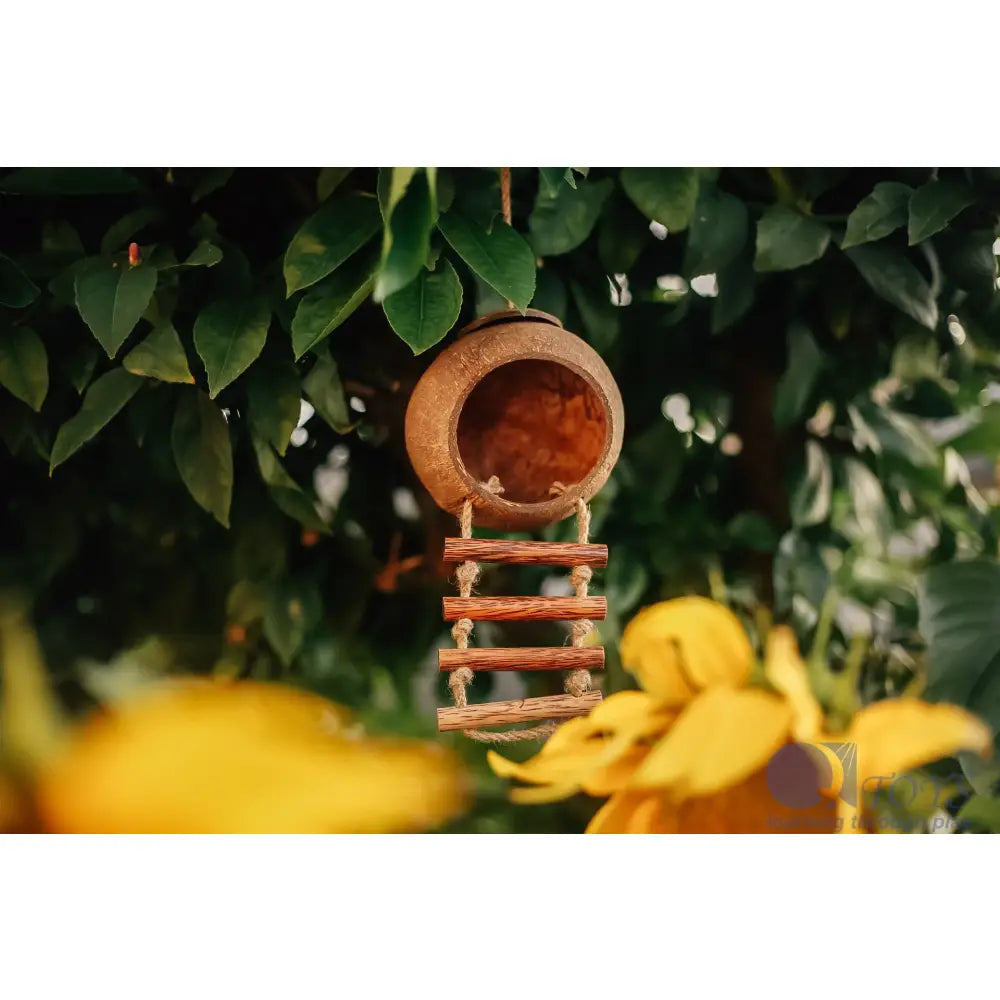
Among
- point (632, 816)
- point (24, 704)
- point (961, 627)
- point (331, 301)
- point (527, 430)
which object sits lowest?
point (632, 816)

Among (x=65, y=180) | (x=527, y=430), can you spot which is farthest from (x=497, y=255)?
(x=65, y=180)

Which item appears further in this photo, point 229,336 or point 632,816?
point 632,816

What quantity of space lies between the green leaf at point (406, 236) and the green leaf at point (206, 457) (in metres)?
0.40

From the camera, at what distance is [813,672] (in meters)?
1.22

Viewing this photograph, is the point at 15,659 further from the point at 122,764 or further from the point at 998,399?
the point at 998,399

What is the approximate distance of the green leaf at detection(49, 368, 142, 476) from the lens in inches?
39.0

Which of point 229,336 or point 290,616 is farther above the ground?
point 229,336

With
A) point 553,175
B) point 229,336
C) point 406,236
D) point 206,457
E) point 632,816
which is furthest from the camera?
point 632,816

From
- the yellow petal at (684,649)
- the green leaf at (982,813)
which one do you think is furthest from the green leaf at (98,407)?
the green leaf at (982,813)

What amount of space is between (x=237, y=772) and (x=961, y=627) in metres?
0.92

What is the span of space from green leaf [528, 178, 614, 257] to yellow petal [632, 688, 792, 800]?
0.58 m

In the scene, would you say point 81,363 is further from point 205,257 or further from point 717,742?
point 717,742

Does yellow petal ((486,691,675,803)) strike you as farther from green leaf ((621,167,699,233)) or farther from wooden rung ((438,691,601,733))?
green leaf ((621,167,699,233))

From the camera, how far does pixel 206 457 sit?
106 cm
